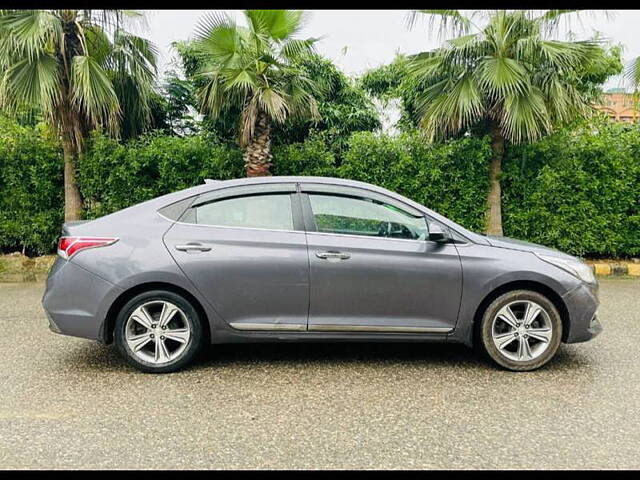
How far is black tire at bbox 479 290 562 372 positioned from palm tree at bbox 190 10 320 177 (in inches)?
201

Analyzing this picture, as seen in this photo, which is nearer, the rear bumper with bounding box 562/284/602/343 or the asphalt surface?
the asphalt surface

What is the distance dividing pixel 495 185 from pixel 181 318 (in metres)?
6.57

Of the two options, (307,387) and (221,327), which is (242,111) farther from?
(307,387)

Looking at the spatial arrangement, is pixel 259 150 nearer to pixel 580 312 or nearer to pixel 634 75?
pixel 580 312

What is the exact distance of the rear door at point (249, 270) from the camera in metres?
4.11

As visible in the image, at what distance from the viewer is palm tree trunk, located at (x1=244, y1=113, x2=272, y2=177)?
863cm

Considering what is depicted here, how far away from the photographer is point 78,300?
4.09m

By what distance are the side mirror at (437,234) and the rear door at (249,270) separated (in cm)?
102

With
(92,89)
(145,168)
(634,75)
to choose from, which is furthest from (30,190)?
(634,75)

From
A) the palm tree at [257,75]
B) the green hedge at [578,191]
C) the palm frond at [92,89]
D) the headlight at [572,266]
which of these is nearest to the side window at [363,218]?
the headlight at [572,266]

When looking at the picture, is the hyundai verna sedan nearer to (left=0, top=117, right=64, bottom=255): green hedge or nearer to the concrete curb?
the concrete curb

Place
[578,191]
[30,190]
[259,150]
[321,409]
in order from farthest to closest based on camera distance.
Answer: [30,190] → [578,191] → [259,150] → [321,409]

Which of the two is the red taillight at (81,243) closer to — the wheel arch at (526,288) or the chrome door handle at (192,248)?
the chrome door handle at (192,248)

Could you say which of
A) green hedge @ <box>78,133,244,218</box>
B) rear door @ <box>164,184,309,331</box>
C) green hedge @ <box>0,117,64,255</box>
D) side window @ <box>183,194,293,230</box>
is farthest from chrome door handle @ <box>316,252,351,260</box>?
green hedge @ <box>0,117,64,255</box>
